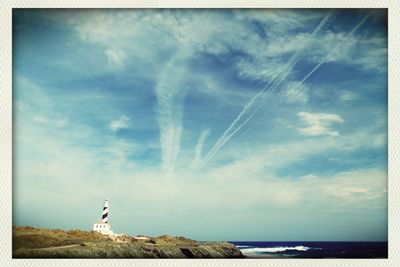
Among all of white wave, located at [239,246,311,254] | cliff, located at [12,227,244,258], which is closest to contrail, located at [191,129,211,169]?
cliff, located at [12,227,244,258]

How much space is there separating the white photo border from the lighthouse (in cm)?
63

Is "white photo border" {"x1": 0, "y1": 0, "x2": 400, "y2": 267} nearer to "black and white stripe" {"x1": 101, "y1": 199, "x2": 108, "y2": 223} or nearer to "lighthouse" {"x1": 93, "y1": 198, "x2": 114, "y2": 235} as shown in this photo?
"lighthouse" {"x1": 93, "y1": 198, "x2": 114, "y2": 235}

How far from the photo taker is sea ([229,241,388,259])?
8.75 m

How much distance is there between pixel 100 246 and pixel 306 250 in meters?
3.98

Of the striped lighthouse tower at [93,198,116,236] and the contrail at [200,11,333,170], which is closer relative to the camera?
the striped lighthouse tower at [93,198,116,236]

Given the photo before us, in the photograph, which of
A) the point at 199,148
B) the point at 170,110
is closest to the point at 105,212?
the point at 199,148

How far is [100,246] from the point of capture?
9.11 meters

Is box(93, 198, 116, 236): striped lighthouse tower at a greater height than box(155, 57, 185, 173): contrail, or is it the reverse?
box(155, 57, 185, 173): contrail
